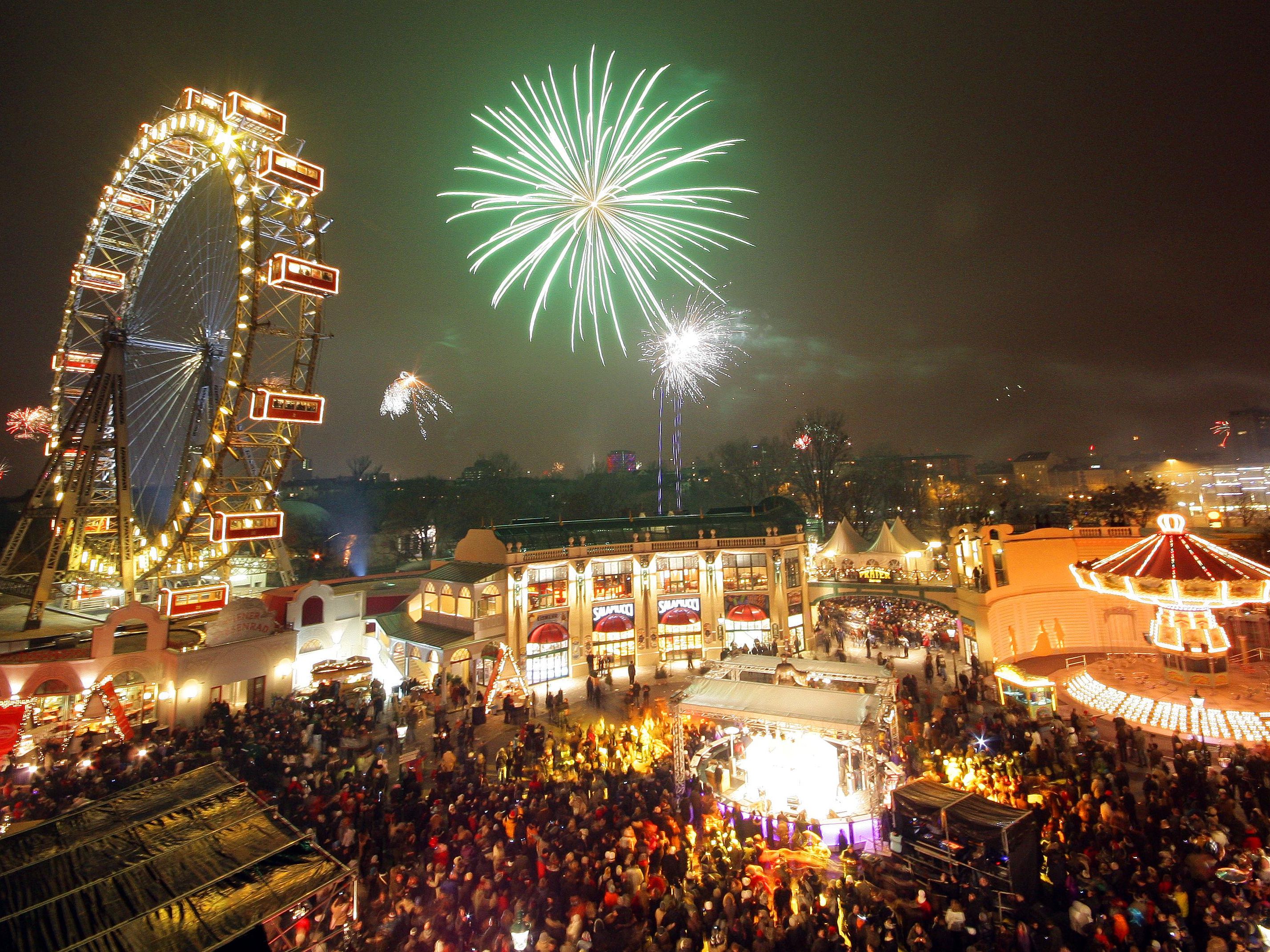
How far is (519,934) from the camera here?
8.00 metres

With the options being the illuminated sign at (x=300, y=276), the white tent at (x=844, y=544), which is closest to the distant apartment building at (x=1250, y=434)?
the white tent at (x=844, y=544)

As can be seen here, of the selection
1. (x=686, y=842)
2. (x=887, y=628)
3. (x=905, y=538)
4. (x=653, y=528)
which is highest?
(x=653, y=528)

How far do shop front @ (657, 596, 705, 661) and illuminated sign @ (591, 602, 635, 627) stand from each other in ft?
3.86

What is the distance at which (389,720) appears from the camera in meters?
18.4

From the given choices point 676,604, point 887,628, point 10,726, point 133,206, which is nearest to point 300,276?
point 133,206

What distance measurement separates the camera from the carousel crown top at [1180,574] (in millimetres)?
13898

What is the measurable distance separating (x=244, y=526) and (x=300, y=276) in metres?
9.22

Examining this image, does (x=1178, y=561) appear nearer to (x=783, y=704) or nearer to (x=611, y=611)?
(x=783, y=704)

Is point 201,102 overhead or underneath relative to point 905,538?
overhead

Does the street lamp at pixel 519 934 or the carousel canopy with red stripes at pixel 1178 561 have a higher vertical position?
the carousel canopy with red stripes at pixel 1178 561

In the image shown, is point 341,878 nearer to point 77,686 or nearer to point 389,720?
point 389,720

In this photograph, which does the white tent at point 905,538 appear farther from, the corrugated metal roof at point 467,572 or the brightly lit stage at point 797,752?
the corrugated metal roof at point 467,572

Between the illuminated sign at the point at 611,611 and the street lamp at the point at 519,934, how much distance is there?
16.7m

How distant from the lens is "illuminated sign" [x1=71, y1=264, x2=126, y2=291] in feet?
82.4
